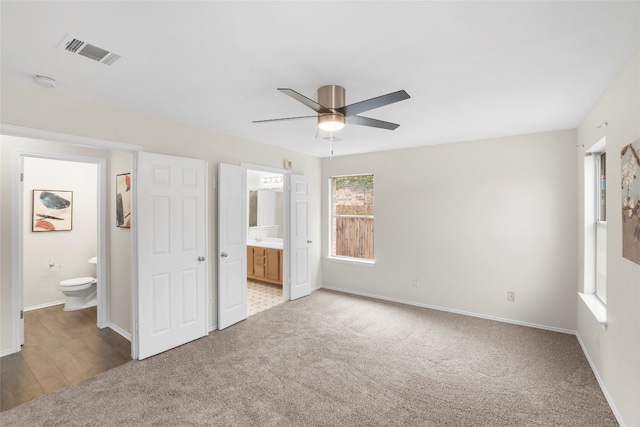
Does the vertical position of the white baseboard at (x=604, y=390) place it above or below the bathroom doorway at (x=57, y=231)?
below

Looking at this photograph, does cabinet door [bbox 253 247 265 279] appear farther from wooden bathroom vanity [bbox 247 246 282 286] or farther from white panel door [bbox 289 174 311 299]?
white panel door [bbox 289 174 311 299]

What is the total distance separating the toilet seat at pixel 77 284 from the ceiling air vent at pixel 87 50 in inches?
146

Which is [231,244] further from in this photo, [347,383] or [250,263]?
[250,263]

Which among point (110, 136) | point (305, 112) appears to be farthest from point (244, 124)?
point (110, 136)

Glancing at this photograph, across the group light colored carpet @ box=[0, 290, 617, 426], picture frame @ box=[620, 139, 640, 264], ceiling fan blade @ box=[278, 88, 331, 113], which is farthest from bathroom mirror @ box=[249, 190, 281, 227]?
picture frame @ box=[620, 139, 640, 264]

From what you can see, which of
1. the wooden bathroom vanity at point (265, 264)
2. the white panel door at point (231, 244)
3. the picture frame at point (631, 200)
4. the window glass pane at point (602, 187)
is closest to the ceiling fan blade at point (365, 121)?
the picture frame at point (631, 200)

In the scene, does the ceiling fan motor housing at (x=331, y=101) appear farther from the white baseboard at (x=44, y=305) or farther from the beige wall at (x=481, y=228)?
the white baseboard at (x=44, y=305)

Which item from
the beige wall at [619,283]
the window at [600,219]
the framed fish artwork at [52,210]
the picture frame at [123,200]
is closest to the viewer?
the beige wall at [619,283]

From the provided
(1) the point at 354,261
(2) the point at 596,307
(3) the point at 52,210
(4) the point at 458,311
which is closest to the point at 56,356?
(3) the point at 52,210

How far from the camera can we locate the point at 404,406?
2273 mm

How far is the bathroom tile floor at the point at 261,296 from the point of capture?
4.61m

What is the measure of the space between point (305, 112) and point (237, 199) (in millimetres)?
1586

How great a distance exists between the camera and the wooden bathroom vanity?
5695 millimetres

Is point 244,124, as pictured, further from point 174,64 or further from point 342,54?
point 342,54
